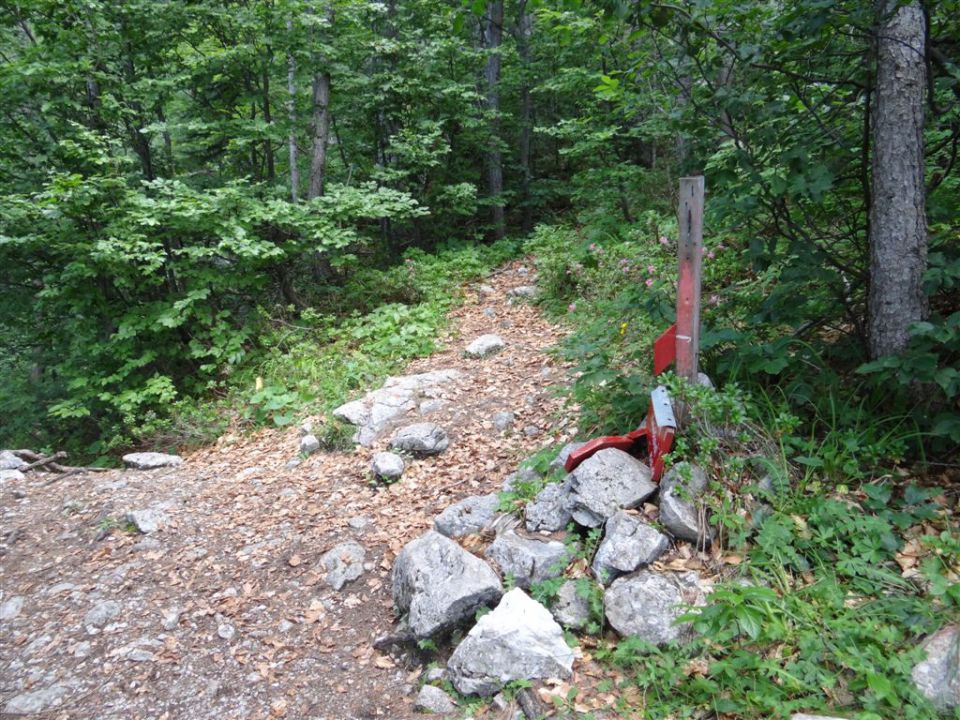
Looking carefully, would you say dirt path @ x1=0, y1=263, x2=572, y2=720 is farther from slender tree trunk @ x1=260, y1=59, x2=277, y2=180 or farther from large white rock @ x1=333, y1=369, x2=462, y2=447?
slender tree trunk @ x1=260, y1=59, x2=277, y2=180

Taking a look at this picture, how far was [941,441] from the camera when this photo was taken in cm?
331

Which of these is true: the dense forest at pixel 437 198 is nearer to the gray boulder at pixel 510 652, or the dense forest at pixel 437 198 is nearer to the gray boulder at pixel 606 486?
the gray boulder at pixel 606 486

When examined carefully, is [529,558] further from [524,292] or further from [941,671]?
[524,292]

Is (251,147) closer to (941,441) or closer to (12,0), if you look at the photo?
(12,0)

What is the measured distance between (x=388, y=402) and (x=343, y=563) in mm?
2690

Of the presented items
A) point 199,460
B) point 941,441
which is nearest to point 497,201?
point 199,460

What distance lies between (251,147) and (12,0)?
3.64 metres

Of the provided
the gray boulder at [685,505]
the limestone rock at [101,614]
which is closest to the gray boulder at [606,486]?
the gray boulder at [685,505]

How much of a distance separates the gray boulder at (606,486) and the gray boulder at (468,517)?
2.59 feet

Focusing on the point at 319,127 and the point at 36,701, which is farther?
the point at 319,127

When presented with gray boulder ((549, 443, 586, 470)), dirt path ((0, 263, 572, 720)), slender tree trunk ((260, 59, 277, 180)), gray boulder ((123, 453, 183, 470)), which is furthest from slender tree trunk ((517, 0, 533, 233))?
gray boulder ((549, 443, 586, 470))

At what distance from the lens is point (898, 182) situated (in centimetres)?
329

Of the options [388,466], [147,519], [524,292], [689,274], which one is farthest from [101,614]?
[524,292]

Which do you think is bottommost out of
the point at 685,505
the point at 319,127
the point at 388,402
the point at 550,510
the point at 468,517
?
the point at 468,517
